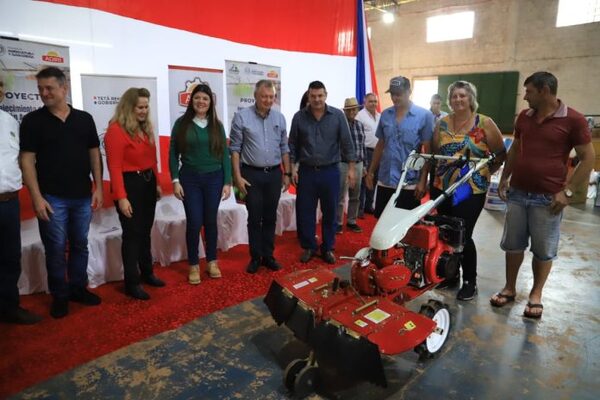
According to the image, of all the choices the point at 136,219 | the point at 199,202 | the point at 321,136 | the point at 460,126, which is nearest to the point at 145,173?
the point at 136,219

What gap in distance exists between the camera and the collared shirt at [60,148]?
2365 millimetres

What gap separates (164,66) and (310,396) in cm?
296

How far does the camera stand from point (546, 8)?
1052 cm

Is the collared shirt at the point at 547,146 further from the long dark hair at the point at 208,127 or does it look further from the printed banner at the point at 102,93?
the printed banner at the point at 102,93

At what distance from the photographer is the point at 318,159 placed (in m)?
3.33

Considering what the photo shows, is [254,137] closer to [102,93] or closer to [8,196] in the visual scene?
[102,93]

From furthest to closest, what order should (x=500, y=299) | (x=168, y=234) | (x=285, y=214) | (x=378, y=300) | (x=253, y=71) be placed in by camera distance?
(x=285, y=214) < (x=253, y=71) < (x=168, y=234) < (x=500, y=299) < (x=378, y=300)

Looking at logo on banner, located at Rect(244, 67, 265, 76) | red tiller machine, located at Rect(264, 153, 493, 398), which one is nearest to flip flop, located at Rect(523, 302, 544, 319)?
red tiller machine, located at Rect(264, 153, 493, 398)

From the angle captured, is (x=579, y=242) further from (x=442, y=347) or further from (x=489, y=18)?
(x=489, y=18)

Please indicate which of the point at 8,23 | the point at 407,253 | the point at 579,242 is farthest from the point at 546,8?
the point at 8,23

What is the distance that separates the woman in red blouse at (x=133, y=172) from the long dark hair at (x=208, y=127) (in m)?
0.20

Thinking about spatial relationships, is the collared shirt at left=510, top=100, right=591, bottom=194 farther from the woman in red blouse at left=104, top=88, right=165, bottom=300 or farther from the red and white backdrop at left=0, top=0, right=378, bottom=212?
the red and white backdrop at left=0, top=0, right=378, bottom=212

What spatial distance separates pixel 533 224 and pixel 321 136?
5.30 ft

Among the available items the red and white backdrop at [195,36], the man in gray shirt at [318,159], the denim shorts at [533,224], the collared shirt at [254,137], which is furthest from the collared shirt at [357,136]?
the denim shorts at [533,224]
